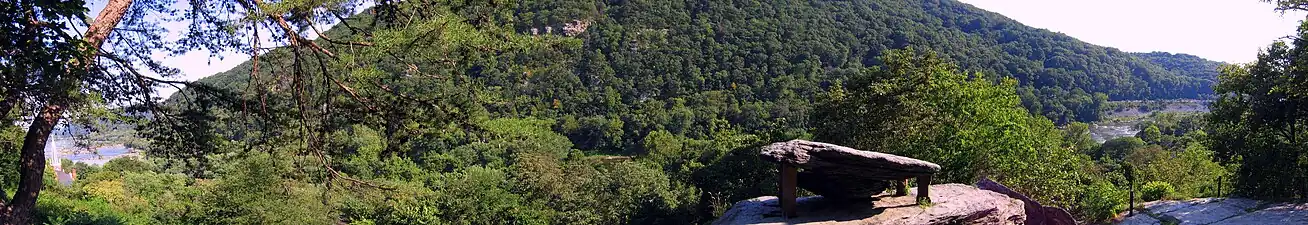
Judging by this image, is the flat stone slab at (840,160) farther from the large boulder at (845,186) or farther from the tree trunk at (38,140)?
the tree trunk at (38,140)

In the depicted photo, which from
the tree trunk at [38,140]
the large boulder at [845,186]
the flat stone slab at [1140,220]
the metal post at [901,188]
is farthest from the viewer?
the flat stone slab at [1140,220]

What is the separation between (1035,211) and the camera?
1382cm

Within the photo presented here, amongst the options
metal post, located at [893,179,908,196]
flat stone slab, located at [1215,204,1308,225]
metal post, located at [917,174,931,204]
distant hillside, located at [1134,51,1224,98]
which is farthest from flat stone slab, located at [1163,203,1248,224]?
distant hillside, located at [1134,51,1224,98]

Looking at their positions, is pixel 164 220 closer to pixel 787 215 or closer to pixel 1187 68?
pixel 787 215

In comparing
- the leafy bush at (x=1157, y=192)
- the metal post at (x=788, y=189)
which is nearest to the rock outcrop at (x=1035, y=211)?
the metal post at (x=788, y=189)

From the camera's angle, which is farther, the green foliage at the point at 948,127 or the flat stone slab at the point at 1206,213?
the flat stone slab at the point at 1206,213

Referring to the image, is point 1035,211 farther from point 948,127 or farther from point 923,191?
point 923,191

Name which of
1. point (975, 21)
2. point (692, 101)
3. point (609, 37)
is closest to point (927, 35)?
point (975, 21)

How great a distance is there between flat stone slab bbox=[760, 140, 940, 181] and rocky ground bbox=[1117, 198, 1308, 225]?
12.6m

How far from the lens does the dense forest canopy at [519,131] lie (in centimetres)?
763

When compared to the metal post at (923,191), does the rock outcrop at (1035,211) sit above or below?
below

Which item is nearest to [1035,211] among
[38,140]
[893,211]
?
[893,211]

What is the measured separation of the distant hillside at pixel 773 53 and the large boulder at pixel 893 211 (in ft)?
199

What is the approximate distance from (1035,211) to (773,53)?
8045 cm
